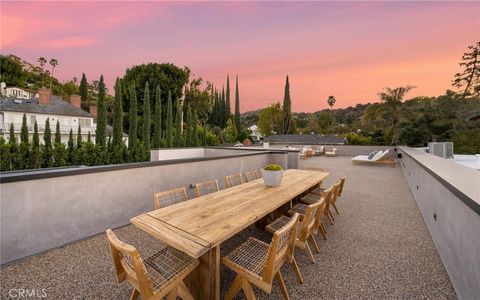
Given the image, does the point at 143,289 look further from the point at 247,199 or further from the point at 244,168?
the point at 244,168

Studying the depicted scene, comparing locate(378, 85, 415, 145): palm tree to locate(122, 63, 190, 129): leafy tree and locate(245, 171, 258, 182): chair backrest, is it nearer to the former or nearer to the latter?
locate(122, 63, 190, 129): leafy tree

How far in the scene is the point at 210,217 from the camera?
6.40ft

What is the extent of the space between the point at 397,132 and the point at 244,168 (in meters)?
19.4

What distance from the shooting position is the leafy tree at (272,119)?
42.4 metres

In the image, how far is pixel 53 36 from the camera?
24.6ft

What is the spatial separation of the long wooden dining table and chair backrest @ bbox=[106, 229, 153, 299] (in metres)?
0.25

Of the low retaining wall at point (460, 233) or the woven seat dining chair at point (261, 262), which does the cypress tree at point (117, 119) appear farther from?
the low retaining wall at point (460, 233)

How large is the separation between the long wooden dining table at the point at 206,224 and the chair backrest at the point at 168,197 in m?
0.29

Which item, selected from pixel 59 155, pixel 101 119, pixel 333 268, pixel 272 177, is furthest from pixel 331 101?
pixel 333 268

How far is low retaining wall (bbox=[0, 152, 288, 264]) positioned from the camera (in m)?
2.37

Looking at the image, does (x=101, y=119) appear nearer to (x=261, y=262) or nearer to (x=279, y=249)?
(x=261, y=262)

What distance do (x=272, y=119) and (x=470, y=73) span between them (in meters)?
29.4

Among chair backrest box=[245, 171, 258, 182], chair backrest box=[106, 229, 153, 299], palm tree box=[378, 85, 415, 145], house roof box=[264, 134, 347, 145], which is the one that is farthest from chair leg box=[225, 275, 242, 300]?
palm tree box=[378, 85, 415, 145]

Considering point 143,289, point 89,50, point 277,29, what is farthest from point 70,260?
point 89,50
